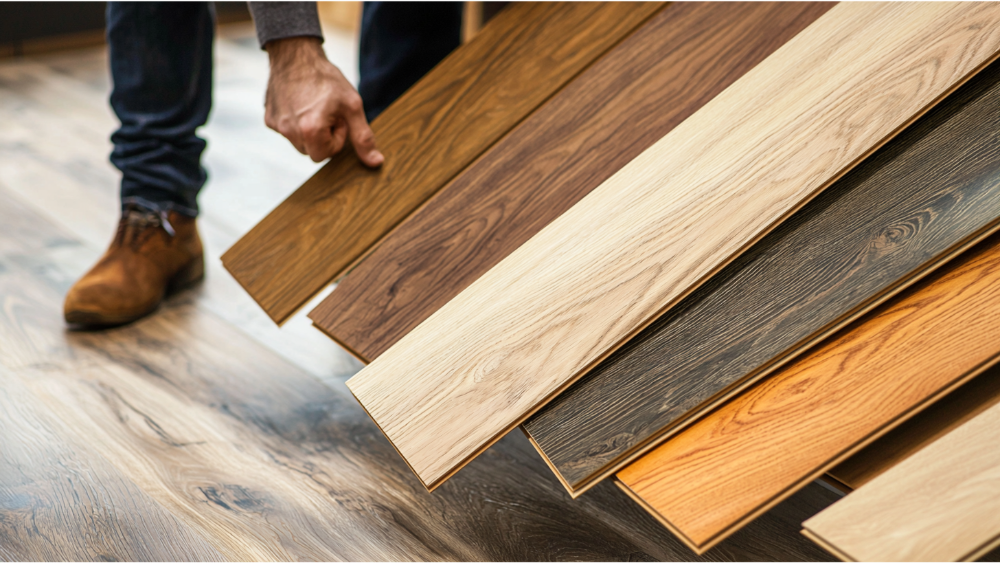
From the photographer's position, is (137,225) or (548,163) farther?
(137,225)

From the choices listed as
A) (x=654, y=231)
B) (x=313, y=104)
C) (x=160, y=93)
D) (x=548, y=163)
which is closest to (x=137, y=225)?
(x=160, y=93)

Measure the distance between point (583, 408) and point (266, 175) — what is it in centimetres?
133

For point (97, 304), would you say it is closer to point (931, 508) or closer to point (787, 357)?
point (787, 357)

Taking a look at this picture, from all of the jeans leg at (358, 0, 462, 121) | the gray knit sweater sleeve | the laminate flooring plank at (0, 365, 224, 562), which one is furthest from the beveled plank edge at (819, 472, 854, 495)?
the jeans leg at (358, 0, 462, 121)

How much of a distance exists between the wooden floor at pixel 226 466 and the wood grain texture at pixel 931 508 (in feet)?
0.79

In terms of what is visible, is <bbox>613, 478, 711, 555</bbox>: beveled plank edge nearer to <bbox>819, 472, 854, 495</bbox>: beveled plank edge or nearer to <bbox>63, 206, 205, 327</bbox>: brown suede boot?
<bbox>819, 472, 854, 495</bbox>: beveled plank edge

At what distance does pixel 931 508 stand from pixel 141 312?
1.12m

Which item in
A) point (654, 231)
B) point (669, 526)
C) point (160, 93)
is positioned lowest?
point (160, 93)

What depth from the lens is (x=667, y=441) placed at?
701 mm

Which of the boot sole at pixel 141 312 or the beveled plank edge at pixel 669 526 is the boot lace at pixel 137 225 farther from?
the beveled plank edge at pixel 669 526

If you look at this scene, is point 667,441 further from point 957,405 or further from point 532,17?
point 532,17

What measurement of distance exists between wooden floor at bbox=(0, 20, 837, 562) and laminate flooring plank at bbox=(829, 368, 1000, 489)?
152mm

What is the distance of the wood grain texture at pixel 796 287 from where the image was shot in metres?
0.68

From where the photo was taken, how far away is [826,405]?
0.66 m
